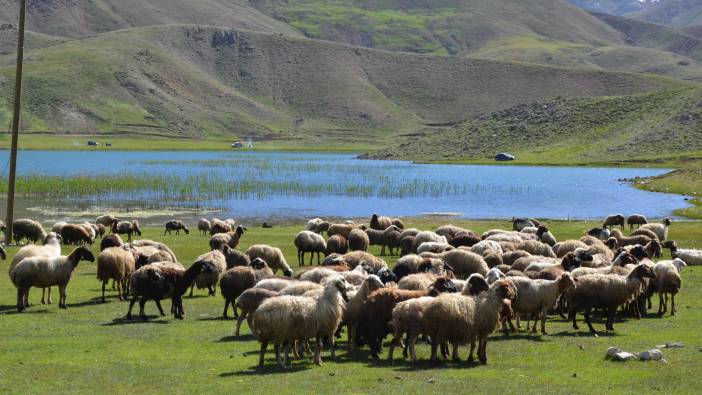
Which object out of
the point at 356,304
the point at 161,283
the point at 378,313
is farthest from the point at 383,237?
the point at 378,313

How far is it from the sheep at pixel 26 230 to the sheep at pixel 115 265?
53.0 feet

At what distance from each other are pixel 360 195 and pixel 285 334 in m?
62.6

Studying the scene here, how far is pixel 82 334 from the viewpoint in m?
19.0

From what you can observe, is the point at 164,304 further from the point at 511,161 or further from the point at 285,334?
the point at 511,161

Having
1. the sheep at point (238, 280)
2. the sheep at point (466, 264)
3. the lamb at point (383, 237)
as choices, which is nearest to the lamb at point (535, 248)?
the sheep at point (466, 264)

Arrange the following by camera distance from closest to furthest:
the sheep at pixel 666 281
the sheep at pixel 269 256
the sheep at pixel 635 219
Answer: the sheep at pixel 666 281
the sheep at pixel 269 256
the sheep at pixel 635 219

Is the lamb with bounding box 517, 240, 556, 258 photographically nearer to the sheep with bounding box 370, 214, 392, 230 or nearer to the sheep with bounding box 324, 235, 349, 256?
the sheep with bounding box 324, 235, 349, 256

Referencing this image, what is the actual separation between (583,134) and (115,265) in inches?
5219

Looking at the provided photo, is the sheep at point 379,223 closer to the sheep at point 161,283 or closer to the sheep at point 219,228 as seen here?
the sheep at point 219,228

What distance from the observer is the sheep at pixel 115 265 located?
78.9ft

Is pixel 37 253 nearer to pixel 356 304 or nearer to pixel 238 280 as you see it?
pixel 238 280

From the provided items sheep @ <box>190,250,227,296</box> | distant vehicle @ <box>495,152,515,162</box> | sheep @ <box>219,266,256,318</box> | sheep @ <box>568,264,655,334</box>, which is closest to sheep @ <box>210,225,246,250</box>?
sheep @ <box>190,250,227,296</box>

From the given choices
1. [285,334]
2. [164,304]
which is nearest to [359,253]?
[164,304]

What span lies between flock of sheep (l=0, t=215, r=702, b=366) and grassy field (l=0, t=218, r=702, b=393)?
1.82ft
